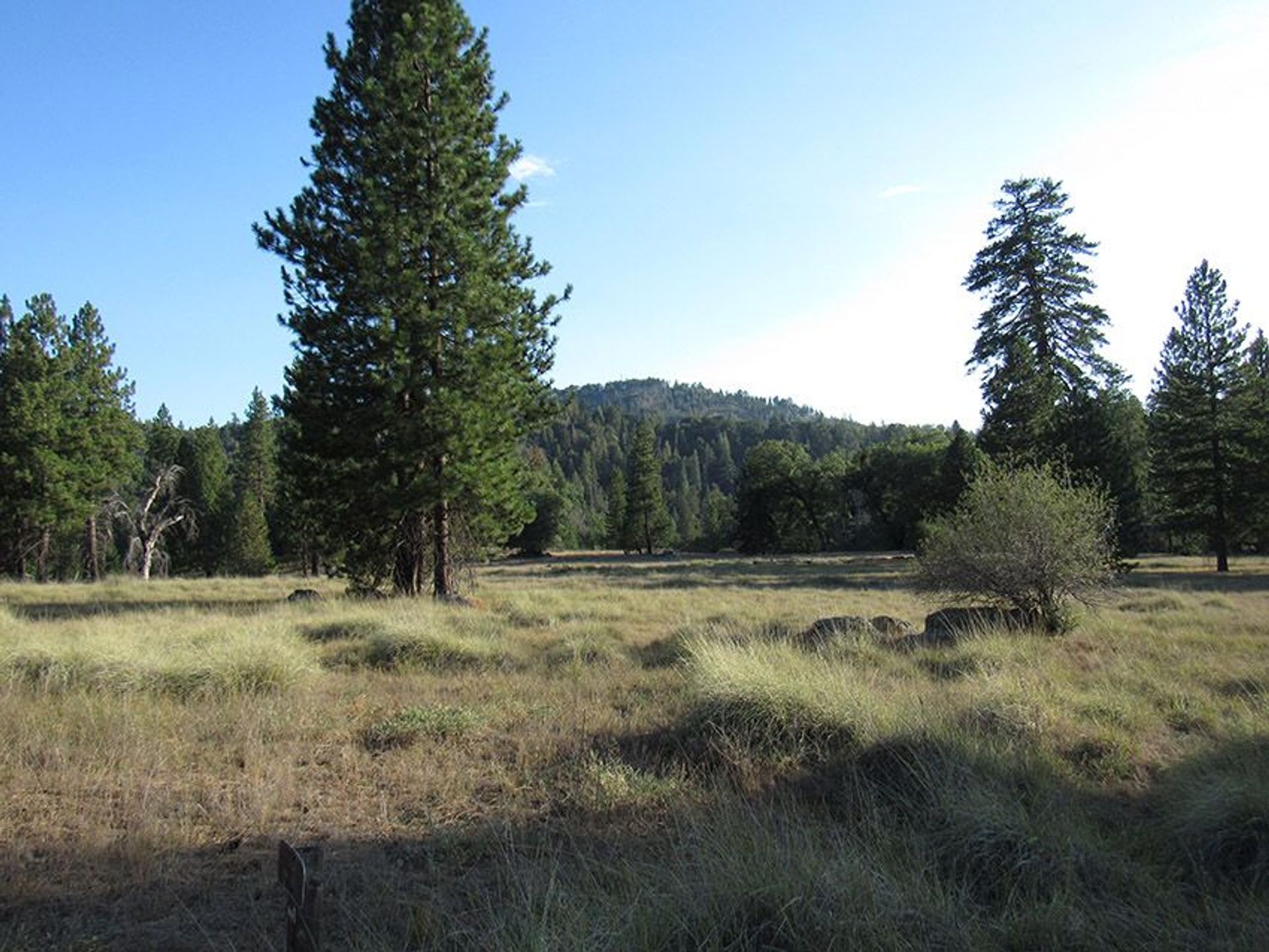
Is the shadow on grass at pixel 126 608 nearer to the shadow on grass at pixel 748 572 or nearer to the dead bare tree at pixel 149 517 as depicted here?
the shadow on grass at pixel 748 572

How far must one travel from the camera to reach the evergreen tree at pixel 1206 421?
3344 cm

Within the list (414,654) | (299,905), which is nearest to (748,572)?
(414,654)

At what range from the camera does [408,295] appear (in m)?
15.1

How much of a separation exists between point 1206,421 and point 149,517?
5717 centimetres

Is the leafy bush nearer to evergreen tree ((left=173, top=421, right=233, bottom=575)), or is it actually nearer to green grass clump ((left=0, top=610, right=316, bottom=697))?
green grass clump ((left=0, top=610, right=316, bottom=697))

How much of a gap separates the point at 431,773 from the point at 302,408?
12404mm

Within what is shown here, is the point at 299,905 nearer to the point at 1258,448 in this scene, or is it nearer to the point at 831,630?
the point at 831,630

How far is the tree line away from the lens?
1552 cm


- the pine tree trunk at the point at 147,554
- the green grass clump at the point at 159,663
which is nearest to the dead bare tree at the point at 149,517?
the pine tree trunk at the point at 147,554

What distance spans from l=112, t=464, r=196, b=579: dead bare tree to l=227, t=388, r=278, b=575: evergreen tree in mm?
3216

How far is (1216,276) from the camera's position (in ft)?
115

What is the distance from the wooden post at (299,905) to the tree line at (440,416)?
12623 mm

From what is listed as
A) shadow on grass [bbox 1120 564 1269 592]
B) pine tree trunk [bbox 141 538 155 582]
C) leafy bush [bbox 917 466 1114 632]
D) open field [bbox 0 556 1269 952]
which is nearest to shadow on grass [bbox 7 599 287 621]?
open field [bbox 0 556 1269 952]

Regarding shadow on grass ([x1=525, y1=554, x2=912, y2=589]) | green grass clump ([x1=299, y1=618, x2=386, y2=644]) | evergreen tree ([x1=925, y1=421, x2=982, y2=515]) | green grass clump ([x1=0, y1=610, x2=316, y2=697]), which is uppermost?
evergreen tree ([x1=925, y1=421, x2=982, y2=515])
